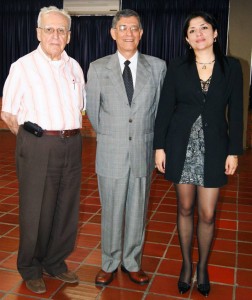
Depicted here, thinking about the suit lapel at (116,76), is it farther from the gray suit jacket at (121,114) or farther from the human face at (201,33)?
the human face at (201,33)

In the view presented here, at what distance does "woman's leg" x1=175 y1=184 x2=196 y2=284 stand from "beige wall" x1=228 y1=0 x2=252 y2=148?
5.65 metres

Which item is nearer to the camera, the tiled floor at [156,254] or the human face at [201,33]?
the human face at [201,33]

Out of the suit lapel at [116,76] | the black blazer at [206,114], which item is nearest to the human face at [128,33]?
the suit lapel at [116,76]

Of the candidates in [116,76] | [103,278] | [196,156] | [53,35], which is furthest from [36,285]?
[53,35]

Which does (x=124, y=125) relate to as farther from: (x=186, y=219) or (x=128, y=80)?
(x=186, y=219)

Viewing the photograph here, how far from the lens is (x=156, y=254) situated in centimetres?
293

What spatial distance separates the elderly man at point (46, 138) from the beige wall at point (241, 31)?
18.5 ft

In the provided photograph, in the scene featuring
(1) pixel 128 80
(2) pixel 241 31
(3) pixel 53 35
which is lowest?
(1) pixel 128 80

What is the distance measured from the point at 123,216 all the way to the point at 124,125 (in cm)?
59

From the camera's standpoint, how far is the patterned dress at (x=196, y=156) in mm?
2141

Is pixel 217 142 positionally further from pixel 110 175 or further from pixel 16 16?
pixel 16 16

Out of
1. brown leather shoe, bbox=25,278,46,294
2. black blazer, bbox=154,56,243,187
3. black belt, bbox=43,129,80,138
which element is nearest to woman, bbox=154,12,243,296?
black blazer, bbox=154,56,243,187

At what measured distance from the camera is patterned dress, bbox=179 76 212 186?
214cm

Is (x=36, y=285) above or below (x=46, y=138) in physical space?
below
